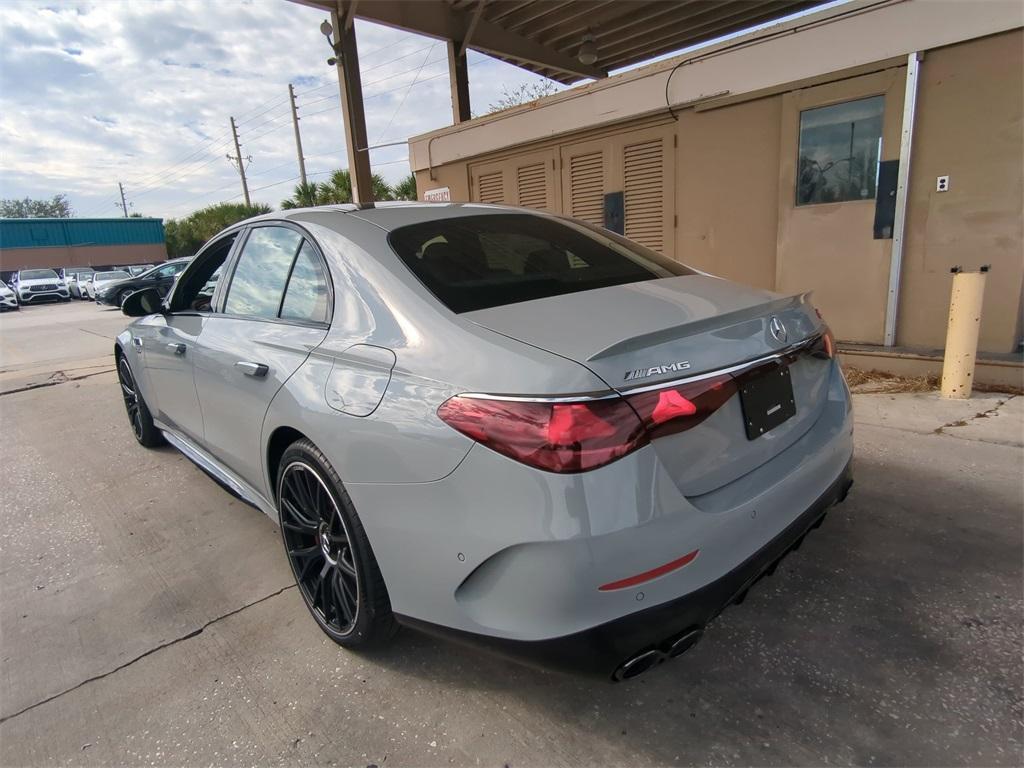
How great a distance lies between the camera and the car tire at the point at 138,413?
4387 millimetres

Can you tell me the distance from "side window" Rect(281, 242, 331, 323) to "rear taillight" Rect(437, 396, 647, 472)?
98cm

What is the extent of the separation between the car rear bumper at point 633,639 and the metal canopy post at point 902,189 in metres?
4.75

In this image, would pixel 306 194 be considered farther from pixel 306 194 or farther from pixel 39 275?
pixel 39 275

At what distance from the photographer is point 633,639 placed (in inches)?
59.7

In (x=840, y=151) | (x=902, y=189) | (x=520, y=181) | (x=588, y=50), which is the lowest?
(x=902, y=189)

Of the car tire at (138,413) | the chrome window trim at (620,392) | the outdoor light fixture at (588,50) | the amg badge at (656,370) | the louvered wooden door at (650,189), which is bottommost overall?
the car tire at (138,413)

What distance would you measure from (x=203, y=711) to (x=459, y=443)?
1.34 meters

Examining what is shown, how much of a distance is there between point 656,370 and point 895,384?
182 inches

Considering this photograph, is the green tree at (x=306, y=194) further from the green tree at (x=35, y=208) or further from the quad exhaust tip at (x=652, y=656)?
the green tree at (x=35, y=208)

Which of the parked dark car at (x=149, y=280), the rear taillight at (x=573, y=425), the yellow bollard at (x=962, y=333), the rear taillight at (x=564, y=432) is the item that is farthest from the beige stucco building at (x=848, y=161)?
the parked dark car at (x=149, y=280)

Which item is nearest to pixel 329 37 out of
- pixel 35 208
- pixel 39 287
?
pixel 39 287

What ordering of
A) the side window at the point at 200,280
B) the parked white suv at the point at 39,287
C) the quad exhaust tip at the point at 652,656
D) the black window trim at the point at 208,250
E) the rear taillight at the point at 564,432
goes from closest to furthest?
the rear taillight at the point at 564,432 → the quad exhaust tip at the point at 652,656 → the black window trim at the point at 208,250 → the side window at the point at 200,280 → the parked white suv at the point at 39,287

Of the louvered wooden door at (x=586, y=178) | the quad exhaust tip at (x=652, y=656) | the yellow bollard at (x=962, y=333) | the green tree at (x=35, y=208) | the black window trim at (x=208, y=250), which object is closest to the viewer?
the quad exhaust tip at (x=652, y=656)

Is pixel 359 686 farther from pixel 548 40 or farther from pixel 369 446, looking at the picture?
pixel 548 40
